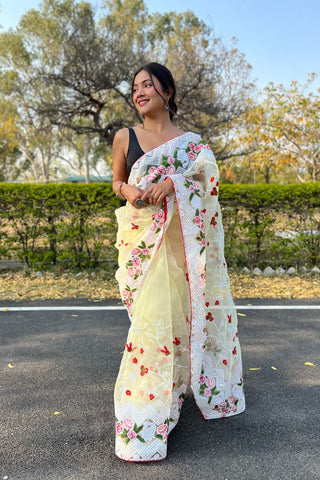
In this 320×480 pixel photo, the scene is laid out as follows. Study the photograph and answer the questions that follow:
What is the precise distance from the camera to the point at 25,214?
5.98 metres

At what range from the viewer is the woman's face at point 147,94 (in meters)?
2.20

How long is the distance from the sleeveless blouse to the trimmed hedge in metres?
3.62

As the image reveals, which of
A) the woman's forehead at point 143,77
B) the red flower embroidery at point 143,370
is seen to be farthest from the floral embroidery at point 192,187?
the red flower embroidery at point 143,370

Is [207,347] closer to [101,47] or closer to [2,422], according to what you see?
[2,422]

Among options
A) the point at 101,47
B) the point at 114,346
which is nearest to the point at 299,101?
the point at 101,47

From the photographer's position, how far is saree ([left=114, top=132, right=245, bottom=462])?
6.61 feet

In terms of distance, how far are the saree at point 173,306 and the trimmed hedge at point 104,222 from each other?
12.1 ft

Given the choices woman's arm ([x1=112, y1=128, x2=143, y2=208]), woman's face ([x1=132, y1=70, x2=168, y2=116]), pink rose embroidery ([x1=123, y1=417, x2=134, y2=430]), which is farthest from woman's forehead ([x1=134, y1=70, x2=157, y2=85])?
pink rose embroidery ([x1=123, y1=417, x2=134, y2=430])

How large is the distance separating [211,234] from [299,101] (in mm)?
13078

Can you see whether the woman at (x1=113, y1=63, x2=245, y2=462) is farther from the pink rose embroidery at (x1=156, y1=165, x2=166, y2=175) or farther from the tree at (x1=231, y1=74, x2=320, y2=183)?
the tree at (x1=231, y1=74, x2=320, y2=183)

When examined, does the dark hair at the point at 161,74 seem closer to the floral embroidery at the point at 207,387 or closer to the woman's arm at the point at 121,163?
the woman's arm at the point at 121,163

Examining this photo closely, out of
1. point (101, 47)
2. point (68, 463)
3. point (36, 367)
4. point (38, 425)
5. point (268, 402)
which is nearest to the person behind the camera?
point (68, 463)

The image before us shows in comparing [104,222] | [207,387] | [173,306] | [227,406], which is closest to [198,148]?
[173,306]

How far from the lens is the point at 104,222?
5.87m
